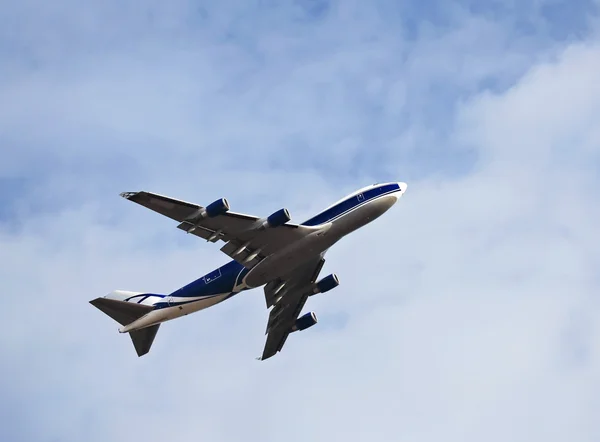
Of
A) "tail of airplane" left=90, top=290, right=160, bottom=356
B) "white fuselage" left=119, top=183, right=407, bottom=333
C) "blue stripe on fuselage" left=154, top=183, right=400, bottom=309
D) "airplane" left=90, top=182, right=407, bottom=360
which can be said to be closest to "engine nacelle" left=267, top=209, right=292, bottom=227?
"airplane" left=90, top=182, right=407, bottom=360

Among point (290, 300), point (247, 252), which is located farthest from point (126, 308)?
point (290, 300)

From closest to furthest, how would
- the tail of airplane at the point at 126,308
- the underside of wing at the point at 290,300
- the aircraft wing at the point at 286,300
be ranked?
the tail of airplane at the point at 126,308, the aircraft wing at the point at 286,300, the underside of wing at the point at 290,300

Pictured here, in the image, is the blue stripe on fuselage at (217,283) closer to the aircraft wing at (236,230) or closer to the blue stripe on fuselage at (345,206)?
the blue stripe on fuselage at (345,206)

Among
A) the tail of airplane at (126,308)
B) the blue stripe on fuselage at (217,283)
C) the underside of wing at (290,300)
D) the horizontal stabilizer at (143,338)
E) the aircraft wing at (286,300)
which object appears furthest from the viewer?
the underside of wing at (290,300)

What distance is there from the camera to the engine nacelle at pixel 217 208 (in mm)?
71500

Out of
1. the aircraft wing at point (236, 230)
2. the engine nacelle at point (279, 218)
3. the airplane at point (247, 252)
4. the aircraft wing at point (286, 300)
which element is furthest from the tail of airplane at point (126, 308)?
the engine nacelle at point (279, 218)

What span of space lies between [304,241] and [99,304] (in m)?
19.2

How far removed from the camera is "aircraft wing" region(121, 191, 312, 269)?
7206 cm

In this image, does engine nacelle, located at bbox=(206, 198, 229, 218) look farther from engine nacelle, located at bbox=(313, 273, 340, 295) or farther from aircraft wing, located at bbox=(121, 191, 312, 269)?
engine nacelle, located at bbox=(313, 273, 340, 295)

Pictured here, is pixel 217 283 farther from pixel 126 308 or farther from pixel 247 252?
pixel 126 308

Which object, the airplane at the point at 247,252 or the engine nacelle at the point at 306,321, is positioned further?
the engine nacelle at the point at 306,321

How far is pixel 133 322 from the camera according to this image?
81688 millimetres

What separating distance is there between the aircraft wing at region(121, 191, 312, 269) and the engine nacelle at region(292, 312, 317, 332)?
45.7 feet

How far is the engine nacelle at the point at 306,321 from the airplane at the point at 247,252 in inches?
166
